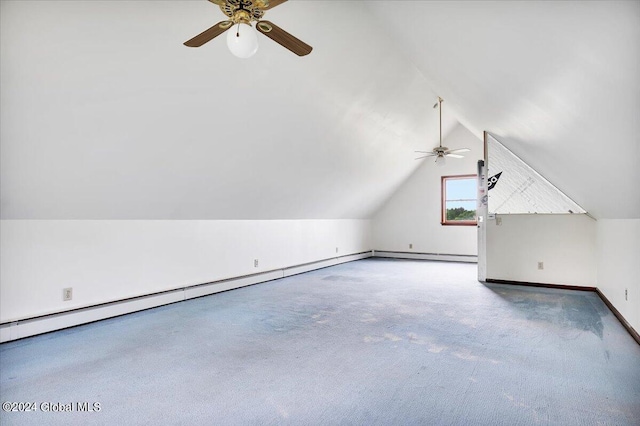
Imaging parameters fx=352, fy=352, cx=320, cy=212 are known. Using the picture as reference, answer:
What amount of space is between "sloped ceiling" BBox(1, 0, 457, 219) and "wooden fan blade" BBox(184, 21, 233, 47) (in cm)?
54

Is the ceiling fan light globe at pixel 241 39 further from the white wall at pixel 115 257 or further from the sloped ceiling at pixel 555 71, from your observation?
the white wall at pixel 115 257

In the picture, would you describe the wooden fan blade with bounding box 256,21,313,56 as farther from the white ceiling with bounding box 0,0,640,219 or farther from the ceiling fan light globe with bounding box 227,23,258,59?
the white ceiling with bounding box 0,0,640,219

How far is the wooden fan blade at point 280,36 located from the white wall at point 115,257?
9.69 ft

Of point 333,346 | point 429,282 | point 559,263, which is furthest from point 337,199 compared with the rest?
point 333,346

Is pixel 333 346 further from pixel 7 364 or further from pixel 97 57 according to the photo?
pixel 97 57

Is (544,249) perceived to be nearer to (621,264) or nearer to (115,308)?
(621,264)

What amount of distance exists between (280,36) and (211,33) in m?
0.43

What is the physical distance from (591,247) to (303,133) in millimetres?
4749

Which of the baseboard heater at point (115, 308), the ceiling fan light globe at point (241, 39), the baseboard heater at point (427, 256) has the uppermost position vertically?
the ceiling fan light globe at point (241, 39)

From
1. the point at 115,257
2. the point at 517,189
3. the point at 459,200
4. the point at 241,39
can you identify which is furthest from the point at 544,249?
the point at 115,257

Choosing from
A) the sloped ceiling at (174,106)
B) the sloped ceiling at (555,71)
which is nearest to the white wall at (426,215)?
the sloped ceiling at (174,106)

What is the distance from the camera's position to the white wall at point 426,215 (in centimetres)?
867

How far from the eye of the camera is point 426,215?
923 centimetres

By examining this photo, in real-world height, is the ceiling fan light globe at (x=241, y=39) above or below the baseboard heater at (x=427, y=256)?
above
